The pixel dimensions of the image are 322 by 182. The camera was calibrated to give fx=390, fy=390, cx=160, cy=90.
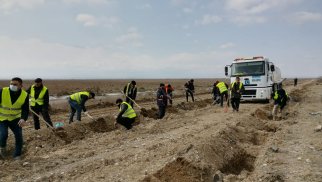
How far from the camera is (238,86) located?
51.3ft

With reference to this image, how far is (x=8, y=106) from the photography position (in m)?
7.93

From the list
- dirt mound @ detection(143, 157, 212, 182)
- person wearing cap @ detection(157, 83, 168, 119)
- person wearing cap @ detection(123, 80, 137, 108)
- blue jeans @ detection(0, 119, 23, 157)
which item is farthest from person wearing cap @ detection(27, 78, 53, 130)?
person wearing cap @ detection(123, 80, 137, 108)

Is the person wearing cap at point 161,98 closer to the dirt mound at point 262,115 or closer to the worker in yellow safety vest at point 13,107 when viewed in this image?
the dirt mound at point 262,115

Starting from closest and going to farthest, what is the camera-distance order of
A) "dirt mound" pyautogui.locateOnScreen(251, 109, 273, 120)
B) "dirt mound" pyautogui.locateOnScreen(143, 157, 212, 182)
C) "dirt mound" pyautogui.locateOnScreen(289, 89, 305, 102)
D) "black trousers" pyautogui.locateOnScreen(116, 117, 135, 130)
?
"dirt mound" pyautogui.locateOnScreen(143, 157, 212, 182) < "black trousers" pyautogui.locateOnScreen(116, 117, 135, 130) < "dirt mound" pyautogui.locateOnScreen(251, 109, 273, 120) < "dirt mound" pyautogui.locateOnScreen(289, 89, 305, 102)

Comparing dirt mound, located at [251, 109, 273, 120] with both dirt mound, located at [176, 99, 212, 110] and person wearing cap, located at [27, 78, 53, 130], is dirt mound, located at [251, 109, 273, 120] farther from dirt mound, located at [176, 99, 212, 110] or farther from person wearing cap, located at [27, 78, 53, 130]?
person wearing cap, located at [27, 78, 53, 130]

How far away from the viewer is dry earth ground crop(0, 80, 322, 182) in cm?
694

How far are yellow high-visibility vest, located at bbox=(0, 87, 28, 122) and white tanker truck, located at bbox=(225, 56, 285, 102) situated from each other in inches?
569

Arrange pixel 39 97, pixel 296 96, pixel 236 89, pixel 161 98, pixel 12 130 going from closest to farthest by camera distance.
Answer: pixel 12 130 → pixel 39 97 → pixel 161 98 → pixel 236 89 → pixel 296 96

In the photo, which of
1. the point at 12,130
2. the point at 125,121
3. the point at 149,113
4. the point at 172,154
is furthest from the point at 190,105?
the point at 12,130

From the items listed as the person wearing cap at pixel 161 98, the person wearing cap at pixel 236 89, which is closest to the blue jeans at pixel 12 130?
the person wearing cap at pixel 161 98

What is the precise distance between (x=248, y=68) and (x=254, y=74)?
0.54 m

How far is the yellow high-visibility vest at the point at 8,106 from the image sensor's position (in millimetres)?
7898

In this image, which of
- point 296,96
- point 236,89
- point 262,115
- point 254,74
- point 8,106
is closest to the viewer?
point 8,106

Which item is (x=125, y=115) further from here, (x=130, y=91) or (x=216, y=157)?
(x=130, y=91)
